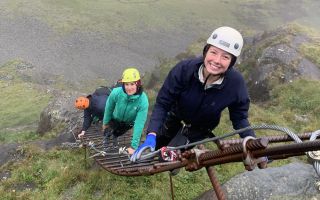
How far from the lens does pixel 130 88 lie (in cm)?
880

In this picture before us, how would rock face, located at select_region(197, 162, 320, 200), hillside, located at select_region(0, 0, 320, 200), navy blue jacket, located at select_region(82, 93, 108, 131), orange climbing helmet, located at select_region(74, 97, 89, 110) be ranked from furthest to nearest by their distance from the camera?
navy blue jacket, located at select_region(82, 93, 108, 131)
orange climbing helmet, located at select_region(74, 97, 89, 110)
hillside, located at select_region(0, 0, 320, 200)
rock face, located at select_region(197, 162, 320, 200)

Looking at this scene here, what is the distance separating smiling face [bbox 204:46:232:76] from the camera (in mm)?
5512

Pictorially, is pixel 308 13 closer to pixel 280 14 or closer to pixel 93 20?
pixel 280 14

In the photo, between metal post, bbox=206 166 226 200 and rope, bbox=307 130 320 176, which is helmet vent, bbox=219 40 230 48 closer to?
metal post, bbox=206 166 226 200

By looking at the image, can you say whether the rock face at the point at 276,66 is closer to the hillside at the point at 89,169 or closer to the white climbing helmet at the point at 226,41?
the hillside at the point at 89,169

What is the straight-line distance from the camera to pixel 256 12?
7869 cm

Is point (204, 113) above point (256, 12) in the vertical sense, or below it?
above

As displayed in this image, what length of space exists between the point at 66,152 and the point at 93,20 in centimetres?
5382

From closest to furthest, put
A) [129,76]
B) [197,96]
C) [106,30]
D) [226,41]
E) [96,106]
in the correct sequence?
[226,41] < [197,96] < [129,76] < [96,106] < [106,30]

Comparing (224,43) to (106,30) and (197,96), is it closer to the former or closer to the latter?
(197,96)

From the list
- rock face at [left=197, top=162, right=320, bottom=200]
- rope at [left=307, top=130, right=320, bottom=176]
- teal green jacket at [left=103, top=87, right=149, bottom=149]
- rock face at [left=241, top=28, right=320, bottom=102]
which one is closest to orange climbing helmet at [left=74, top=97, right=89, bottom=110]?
teal green jacket at [left=103, top=87, right=149, bottom=149]

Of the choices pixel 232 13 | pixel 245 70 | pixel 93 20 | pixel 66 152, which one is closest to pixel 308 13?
pixel 232 13

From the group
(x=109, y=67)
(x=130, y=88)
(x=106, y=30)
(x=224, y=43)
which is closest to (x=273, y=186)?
(x=224, y=43)

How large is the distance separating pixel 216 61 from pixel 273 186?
10.5 ft
